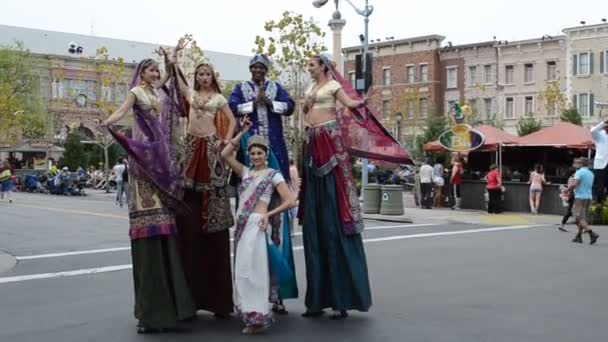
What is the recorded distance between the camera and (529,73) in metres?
57.8

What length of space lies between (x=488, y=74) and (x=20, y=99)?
34293mm

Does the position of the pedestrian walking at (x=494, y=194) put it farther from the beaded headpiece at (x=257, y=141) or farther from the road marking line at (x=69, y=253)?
the beaded headpiece at (x=257, y=141)

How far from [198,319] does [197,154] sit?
141cm

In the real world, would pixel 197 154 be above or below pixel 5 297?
above

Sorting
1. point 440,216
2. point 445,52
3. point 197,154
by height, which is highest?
point 445,52

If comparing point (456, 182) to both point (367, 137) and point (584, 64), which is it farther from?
point (584, 64)

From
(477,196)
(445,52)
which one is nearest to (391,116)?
(445,52)

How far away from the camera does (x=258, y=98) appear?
23.5ft

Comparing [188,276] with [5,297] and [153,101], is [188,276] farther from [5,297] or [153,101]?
[5,297]

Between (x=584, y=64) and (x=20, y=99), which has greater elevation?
(x=584, y=64)

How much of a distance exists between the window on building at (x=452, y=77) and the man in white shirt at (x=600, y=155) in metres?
44.0

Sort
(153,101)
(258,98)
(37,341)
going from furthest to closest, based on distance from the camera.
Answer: (258,98) → (153,101) → (37,341)

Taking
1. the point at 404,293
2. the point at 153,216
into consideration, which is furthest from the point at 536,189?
the point at 153,216

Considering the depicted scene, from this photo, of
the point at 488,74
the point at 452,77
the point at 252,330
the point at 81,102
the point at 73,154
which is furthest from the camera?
the point at 81,102
